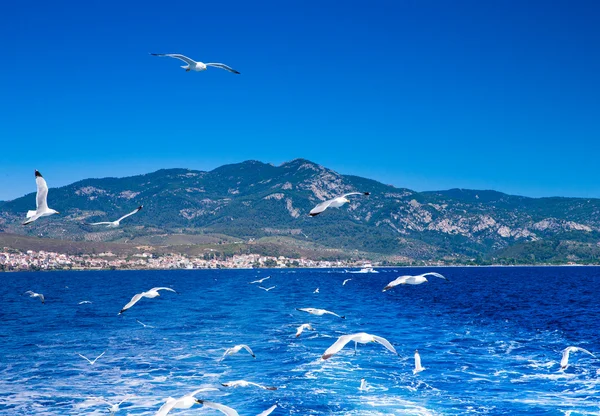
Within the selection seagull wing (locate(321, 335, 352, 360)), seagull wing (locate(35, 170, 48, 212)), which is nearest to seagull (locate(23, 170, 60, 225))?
seagull wing (locate(35, 170, 48, 212))

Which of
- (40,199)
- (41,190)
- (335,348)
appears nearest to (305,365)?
(40,199)

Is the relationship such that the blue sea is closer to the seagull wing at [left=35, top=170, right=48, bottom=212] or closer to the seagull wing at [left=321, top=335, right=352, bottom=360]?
the seagull wing at [left=35, top=170, right=48, bottom=212]

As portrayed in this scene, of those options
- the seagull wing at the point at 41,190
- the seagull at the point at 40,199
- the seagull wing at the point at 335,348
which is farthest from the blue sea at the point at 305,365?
the seagull wing at the point at 335,348

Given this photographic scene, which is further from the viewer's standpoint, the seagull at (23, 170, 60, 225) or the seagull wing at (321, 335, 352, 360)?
the seagull at (23, 170, 60, 225)

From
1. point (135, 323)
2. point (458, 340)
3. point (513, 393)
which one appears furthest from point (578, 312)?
point (135, 323)

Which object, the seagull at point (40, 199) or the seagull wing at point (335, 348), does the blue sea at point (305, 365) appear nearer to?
the seagull at point (40, 199)

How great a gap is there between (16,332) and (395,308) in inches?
1946

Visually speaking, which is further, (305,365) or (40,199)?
(305,365)

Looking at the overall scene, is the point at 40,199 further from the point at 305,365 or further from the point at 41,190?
the point at 305,365

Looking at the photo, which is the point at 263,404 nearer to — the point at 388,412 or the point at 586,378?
the point at 388,412

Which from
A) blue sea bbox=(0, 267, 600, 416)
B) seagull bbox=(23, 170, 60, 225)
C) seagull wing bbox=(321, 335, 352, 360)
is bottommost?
blue sea bbox=(0, 267, 600, 416)

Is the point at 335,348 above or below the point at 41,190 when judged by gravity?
below

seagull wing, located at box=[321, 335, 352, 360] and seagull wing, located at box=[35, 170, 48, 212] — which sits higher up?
seagull wing, located at box=[35, 170, 48, 212]

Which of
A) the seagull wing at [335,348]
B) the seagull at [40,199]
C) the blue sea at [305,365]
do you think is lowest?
the blue sea at [305,365]
